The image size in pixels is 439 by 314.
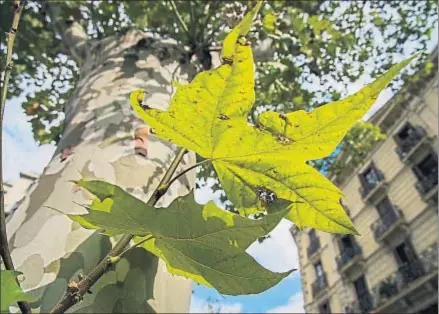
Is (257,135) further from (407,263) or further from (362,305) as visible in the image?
(362,305)

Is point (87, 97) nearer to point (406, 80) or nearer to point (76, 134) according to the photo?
point (76, 134)

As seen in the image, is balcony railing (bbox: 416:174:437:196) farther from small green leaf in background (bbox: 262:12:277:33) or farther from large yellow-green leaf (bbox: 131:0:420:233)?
large yellow-green leaf (bbox: 131:0:420:233)

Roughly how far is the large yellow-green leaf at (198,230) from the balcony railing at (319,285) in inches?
779

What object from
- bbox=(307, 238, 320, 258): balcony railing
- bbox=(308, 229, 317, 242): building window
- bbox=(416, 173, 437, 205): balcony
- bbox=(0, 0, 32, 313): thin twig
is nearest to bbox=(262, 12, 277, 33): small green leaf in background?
bbox=(0, 0, 32, 313): thin twig

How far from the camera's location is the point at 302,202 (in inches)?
17.9

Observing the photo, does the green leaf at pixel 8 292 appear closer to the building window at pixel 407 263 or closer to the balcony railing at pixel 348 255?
the building window at pixel 407 263

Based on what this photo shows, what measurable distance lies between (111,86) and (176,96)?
1.36 meters

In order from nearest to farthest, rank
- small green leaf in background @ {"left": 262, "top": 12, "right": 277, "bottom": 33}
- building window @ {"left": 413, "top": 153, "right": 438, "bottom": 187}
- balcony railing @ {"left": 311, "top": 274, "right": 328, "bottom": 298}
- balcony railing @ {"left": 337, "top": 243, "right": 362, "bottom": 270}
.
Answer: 1. small green leaf in background @ {"left": 262, "top": 12, "right": 277, "bottom": 33}
2. building window @ {"left": 413, "top": 153, "right": 438, "bottom": 187}
3. balcony railing @ {"left": 337, "top": 243, "right": 362, "bottom": 270}
4. balcony railing @ {"left": 311, "top": 274, "right": 328, "bottom": 298}

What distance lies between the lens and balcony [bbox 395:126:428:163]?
14139 millimetres

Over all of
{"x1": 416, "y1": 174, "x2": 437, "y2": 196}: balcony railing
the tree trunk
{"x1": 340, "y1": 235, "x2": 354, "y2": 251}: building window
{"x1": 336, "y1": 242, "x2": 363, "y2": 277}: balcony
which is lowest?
the tree trunk

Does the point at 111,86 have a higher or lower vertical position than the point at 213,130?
higher

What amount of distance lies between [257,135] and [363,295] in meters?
17.4

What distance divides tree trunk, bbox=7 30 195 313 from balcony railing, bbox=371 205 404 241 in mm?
14588

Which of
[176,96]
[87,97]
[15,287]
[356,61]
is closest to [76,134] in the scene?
[87,97]
